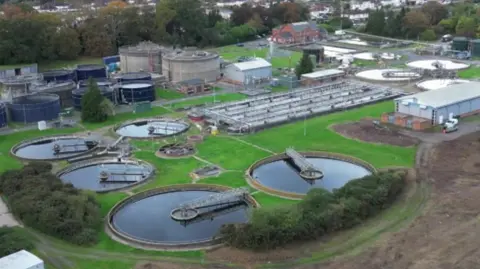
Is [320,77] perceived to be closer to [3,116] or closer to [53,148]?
[53,148]

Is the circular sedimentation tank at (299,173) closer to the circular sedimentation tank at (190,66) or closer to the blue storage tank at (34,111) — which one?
the blue storage tank at (34,111)

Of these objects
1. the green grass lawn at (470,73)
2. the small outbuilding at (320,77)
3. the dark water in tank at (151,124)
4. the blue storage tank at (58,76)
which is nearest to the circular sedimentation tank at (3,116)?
the dark water in tank at (151,124)

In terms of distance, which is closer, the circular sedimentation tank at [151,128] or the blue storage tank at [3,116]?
the circular sedimentation tank at [151,128]

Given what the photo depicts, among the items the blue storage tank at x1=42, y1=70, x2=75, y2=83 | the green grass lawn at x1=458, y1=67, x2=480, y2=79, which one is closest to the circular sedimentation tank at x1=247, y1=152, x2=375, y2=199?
the blue storage tank at x1=42, y1=70, x2=75, y2=83

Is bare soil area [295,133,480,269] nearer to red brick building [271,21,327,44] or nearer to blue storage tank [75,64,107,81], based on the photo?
blue storage tank [75,64,107,81]

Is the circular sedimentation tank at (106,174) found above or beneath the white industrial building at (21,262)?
beneath

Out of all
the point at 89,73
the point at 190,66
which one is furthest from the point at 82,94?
the point at 190,66

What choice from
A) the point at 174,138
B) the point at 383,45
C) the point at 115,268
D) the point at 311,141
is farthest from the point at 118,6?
the point at 115,268
